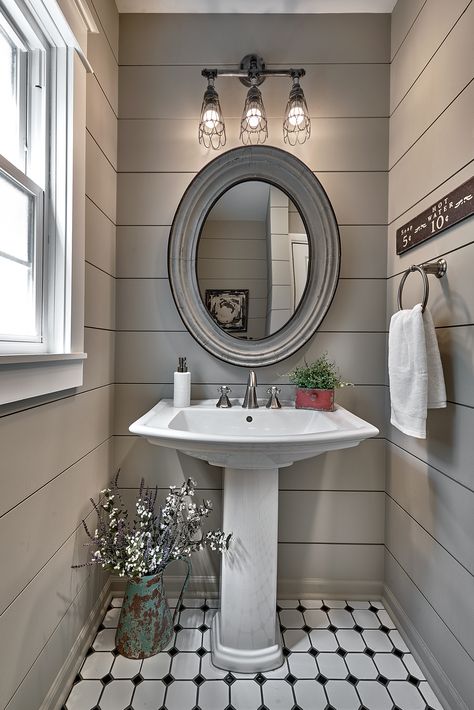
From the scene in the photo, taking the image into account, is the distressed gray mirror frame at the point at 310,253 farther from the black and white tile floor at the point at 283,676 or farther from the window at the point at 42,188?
the black and white tile floor at the point at 283,676

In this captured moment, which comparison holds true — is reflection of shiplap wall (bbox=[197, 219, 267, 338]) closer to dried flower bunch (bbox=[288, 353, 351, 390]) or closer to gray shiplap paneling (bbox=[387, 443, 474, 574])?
dried flower bunch (bbox=[288, 353, 351, 390])

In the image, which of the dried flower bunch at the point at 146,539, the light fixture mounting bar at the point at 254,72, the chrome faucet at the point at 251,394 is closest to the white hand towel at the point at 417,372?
the chrome faucet at the point at 251,394

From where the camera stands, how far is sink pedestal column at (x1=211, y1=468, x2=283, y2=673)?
1.26 m

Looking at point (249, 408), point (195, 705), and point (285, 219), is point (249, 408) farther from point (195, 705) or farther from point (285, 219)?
point (195, 705)

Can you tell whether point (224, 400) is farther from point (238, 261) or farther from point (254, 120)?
point (254, 120)

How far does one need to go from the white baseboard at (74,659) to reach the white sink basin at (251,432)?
0.75m

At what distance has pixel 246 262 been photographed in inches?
60.7

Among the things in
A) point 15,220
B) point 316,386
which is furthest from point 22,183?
point 316,386

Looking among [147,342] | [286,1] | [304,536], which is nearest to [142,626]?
[304,536]

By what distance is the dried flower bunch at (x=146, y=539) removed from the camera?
1.28 metres

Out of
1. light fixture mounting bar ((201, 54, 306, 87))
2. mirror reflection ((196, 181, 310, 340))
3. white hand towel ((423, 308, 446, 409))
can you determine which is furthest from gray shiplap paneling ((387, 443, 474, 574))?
light fixture mounting bar ((201, 54, 306, 87))

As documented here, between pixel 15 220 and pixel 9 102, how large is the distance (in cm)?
32

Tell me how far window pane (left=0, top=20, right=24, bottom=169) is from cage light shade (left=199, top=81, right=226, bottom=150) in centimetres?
66

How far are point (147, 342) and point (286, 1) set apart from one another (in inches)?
58.1
